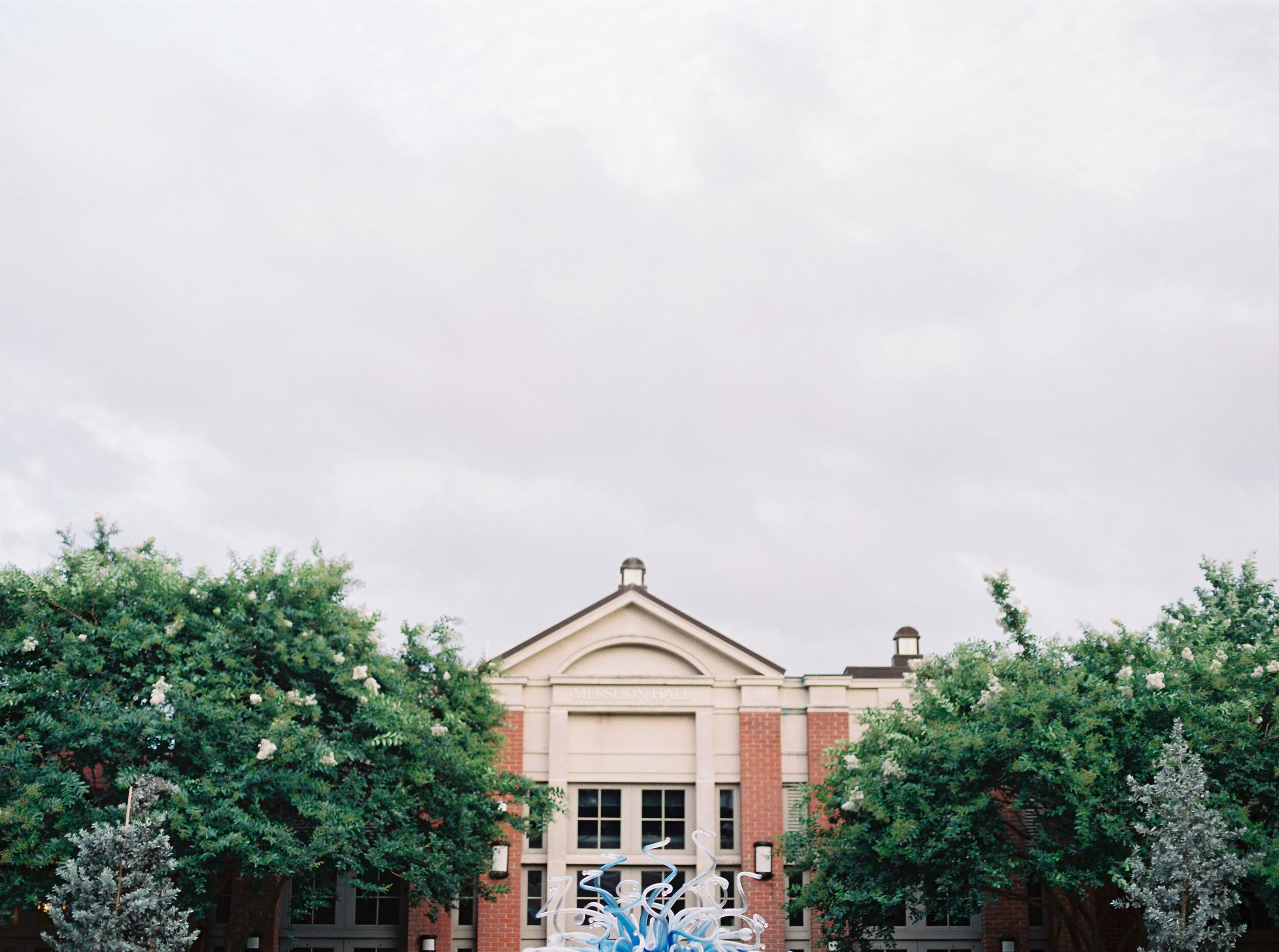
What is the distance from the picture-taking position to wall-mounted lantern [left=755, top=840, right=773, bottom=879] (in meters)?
30.6

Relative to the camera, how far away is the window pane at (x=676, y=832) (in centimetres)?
3177

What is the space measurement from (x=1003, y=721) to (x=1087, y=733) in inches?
55.4

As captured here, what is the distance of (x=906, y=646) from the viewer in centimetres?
3581

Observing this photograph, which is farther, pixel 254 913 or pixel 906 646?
pixel 906 646

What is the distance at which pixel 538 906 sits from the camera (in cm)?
3097

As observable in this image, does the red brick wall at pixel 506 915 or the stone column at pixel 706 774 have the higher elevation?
the stone column at pixel 706 774

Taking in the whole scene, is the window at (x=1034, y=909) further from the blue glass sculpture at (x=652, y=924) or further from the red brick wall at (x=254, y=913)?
the blue glass sculpture at (x=652, y=924)

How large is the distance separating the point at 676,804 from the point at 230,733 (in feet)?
41.7

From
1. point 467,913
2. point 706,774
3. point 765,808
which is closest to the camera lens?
point 467,913

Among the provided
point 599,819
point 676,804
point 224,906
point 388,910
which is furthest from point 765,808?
point 224,906

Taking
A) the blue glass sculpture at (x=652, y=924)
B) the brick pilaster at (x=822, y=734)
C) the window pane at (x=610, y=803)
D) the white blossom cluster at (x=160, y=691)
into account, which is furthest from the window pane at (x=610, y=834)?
the blue glass sculpture at (x=652, y=924)

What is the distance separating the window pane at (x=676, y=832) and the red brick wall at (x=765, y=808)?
4.96 ft

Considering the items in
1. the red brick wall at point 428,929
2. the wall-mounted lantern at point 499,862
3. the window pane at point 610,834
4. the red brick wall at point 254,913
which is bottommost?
the red brick wall at point 428,929

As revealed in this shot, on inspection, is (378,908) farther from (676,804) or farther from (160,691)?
(160,691)
